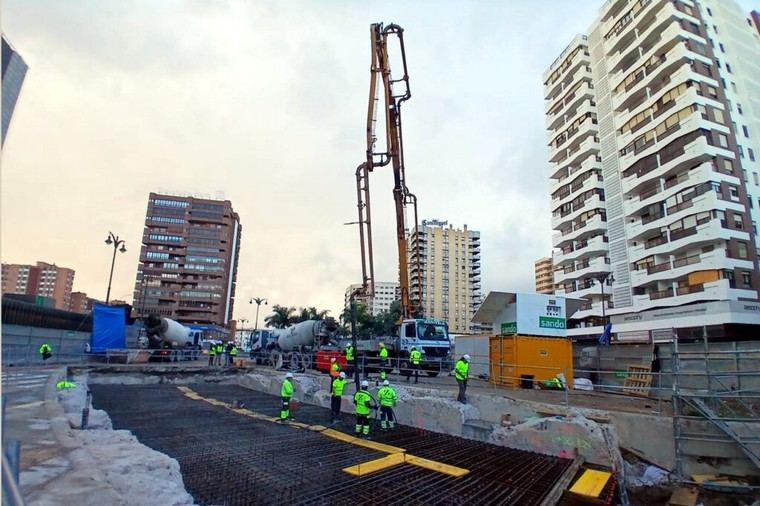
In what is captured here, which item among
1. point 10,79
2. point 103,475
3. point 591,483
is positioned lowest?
point 591,483

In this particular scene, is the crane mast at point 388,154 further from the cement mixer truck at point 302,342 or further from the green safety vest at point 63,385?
the green safety vest at point 63,385

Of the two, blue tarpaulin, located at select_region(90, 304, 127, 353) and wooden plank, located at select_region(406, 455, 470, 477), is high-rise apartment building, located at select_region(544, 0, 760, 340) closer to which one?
wooden plank, located at select_region(406, 455, 470, 477)

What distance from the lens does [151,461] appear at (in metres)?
5.78

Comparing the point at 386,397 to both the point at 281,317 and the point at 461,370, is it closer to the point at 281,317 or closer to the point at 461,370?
the point at 461,370

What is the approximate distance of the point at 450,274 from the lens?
111 m

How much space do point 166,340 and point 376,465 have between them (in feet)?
81.5

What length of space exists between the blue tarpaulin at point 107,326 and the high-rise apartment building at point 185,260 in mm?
61313

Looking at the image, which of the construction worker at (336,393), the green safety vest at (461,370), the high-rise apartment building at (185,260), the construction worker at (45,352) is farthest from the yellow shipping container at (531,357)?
the high-rise apartment building at (185,260)

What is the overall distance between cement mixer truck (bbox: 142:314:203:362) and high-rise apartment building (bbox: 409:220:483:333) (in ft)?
267

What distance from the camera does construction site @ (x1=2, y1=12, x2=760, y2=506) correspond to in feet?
19.3

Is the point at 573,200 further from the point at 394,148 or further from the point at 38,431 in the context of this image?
the point at 38,431

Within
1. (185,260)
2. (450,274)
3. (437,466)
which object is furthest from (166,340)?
(450,274)

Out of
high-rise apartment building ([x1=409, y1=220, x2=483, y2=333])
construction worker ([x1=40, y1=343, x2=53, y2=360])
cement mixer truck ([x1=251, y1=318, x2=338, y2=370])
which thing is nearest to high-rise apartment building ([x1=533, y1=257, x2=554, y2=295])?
high-rise apartment building ([x1=409, y1=220, x2=483, y2=333])

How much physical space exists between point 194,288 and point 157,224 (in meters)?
15.5
